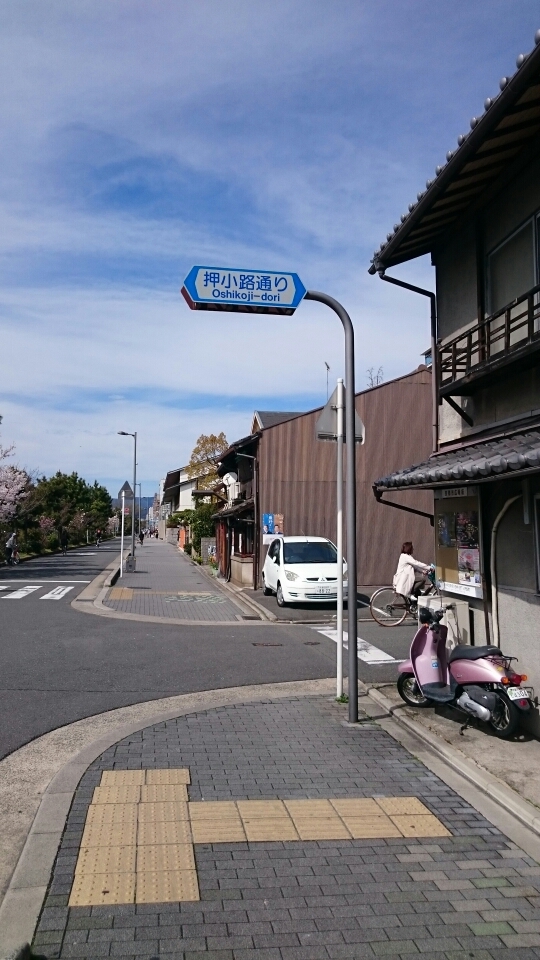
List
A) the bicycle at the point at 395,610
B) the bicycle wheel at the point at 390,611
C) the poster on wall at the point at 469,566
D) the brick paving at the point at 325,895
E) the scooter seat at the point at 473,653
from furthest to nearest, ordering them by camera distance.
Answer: the bicycle wheel at the point at 390,611 < the bicycle at the point at 395,610 < the poster on wall at the point at 469,566 < the scooter seat at the point at 473,653 < the brick paving at the point at 325,895

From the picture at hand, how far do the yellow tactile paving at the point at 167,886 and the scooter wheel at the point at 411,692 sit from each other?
434 centimetres

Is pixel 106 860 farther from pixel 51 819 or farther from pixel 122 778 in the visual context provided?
pixel 122 778

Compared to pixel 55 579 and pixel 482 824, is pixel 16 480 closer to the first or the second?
pixel 55 579

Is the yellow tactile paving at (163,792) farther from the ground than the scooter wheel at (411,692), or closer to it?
closer to it

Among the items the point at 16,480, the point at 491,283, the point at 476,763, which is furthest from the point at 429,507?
the point at 16,480

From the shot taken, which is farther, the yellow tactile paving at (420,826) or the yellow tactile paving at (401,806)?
the yellow tactile paving at (401,806)

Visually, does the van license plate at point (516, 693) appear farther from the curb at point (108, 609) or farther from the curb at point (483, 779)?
the curb at point (108, 609)

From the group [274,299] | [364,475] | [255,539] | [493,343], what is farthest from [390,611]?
[274,299]

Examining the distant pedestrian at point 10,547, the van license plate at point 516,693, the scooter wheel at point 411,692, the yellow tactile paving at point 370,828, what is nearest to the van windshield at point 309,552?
the scooter wheel at point 411,692

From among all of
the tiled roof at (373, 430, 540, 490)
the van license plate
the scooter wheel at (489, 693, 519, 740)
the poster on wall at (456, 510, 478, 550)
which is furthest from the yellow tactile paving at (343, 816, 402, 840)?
the poster on wall at (456, 510, 478, 550)

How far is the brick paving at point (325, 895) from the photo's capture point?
3742 mm

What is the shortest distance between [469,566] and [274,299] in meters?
3.38

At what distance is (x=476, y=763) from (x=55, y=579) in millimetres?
22362

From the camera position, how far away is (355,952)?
371cm
